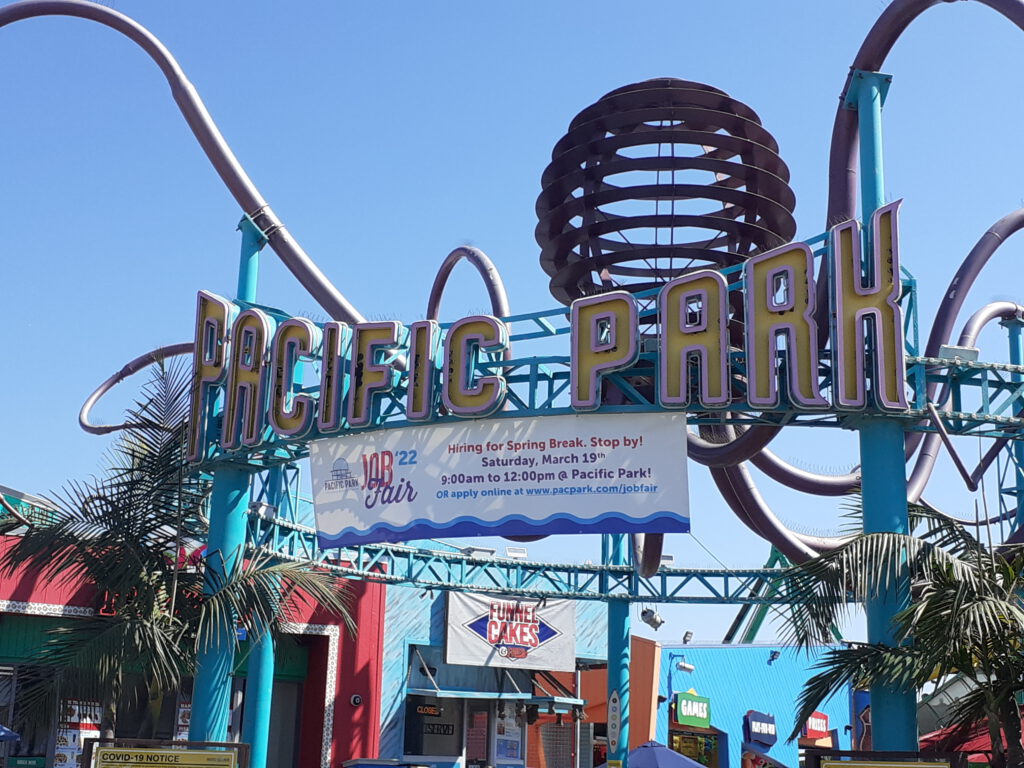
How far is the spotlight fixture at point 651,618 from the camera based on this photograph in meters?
31.5

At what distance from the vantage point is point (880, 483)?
1582 cm

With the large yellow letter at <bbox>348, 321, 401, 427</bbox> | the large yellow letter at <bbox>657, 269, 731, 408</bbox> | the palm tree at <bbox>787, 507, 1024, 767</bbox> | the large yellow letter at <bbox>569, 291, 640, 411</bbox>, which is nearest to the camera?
the palm tree at <bbox>787, 507, 1024, 767</bbox>

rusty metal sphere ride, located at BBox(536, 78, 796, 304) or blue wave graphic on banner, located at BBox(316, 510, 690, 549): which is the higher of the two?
rusty metal sphere ride, located at BBox(536, 78, 796, 304)

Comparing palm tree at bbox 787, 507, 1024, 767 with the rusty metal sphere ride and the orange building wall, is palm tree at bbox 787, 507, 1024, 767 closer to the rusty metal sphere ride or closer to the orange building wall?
the rusty metal sphere ride

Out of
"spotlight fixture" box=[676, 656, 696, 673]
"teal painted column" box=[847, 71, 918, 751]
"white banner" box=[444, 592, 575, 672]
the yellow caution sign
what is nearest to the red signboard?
"spotlight fixture" box=[676, 656, 696, 673]

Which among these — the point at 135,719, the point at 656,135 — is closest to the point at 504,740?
the point at 135,719

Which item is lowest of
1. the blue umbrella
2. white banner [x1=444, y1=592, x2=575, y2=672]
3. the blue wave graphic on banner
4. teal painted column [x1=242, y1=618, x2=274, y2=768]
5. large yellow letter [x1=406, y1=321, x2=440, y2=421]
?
the blue umbrella

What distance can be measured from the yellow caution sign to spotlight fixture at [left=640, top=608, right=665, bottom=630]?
17985 millimetres

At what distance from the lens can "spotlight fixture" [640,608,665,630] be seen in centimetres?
3147

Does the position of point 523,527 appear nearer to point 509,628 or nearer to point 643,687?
point 509,628

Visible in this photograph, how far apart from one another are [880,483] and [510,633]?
18.3m

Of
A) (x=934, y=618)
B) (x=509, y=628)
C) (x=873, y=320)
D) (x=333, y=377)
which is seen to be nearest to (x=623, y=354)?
(x=873, y=320)

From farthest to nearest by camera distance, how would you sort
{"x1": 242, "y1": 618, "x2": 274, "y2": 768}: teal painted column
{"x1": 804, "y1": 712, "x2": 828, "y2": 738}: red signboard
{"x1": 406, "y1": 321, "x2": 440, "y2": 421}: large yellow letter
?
{"x1": 804, "y1": 712, "x2": 828, "y2": 738}: red signboard < {"x1": 242, "y1": 618, "x2": 274, "y2": 768}: teal painted column < {"x1": 406, "y1": 321, "x2": 440, "y2": 421}: large yellow letter

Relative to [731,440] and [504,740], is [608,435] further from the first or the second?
[504,740]
